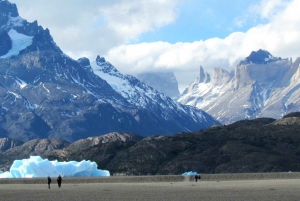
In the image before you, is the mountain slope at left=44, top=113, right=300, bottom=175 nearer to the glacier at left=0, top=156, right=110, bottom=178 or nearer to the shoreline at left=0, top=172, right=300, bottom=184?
the glacier at left=0, top=156, right=110, bottom=178

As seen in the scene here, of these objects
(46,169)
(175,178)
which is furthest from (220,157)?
(175,178)

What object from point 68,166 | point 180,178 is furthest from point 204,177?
point 68,166

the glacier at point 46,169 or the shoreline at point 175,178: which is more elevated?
the glacier at point 46,169

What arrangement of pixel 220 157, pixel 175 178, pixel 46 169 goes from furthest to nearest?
1. pixel 220 157
2. pixel 46 169
3. pixel 175 178

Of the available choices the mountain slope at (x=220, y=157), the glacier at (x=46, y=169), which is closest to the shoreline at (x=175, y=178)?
the glacier at (x=46, y=169)

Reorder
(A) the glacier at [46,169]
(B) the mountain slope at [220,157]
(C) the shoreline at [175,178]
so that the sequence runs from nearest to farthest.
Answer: (C) the shoreline at [175,178] < (A) the glacier at [46,169] < (B) the mountain slope at [220,157]

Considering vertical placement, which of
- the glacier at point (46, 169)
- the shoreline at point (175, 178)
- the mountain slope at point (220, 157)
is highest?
the mountain slope at point (220, 157)

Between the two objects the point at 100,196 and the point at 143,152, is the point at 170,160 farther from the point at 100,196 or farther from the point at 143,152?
the point at 100,196

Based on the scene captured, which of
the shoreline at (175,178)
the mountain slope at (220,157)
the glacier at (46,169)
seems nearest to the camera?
the shoreline at (175,178)

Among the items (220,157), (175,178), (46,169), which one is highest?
(220,157)

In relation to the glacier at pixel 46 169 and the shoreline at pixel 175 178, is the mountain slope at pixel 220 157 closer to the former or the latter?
the glacier at pixel 46 169

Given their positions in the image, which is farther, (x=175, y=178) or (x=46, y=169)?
(x=46, y=169)

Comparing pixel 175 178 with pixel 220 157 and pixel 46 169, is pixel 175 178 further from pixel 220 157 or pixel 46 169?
pixel 220 157

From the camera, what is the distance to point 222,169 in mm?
172625
